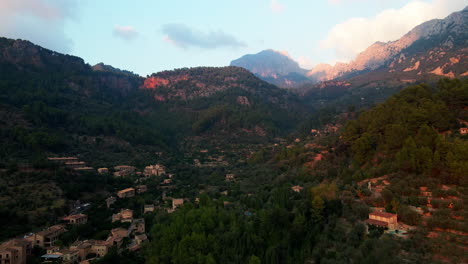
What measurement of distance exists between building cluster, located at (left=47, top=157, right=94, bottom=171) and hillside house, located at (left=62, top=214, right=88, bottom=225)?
33.5 feet

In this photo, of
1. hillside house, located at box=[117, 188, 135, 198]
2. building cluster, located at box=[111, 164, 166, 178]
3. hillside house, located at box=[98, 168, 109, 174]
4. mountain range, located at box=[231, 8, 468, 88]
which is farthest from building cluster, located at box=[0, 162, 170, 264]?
mountain range, located at box=[231, 8, 468, 88]

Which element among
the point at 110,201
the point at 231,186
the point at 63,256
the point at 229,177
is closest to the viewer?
the point at 63,256

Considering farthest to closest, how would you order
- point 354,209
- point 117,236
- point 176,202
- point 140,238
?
1. point 176,202
2. point 117,236
3. point 140,238
4. point 354,209

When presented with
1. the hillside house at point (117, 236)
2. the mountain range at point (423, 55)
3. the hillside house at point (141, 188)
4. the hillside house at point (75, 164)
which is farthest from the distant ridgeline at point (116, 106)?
the mountain range at point (423, 55)

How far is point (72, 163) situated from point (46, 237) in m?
15.7

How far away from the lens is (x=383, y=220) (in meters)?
17.7

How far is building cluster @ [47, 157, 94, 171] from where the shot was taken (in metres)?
35.5

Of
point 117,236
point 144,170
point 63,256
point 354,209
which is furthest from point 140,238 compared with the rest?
point 144,170

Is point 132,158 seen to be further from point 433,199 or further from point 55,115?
point 433,199

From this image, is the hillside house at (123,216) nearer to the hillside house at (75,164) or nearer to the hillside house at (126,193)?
the hillside house at (126,193)

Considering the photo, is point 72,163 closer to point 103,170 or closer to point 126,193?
point 103,170

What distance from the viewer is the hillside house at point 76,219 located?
25716 mm

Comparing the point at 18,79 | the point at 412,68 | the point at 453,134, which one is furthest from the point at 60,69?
the point at 412,68

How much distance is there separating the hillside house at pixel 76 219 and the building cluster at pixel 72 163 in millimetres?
10216
